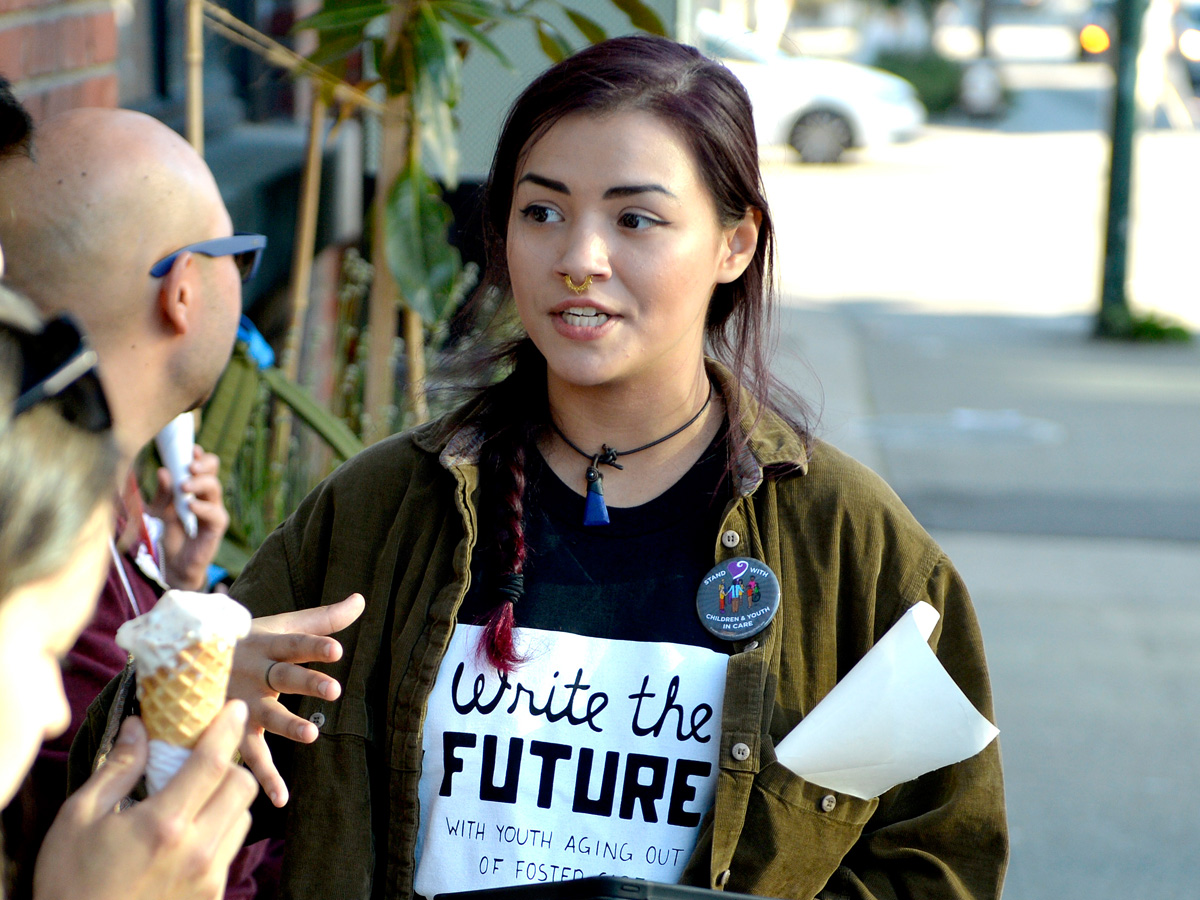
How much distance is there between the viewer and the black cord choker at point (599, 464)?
1.95 meters

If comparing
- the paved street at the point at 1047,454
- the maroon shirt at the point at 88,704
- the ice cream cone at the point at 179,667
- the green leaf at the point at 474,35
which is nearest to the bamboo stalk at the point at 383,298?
the green leaf at the point at 474,35

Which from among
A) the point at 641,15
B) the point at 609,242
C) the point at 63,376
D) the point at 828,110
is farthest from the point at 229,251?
the point at 828,110

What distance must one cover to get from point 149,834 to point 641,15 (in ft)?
9.44

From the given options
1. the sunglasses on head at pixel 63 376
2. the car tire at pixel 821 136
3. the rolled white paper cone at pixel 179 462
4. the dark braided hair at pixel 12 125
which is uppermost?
the dark braided hair at pixel 12 125

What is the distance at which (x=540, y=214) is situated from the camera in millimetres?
1948

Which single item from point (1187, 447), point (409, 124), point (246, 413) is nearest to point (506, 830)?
point (246, 413)

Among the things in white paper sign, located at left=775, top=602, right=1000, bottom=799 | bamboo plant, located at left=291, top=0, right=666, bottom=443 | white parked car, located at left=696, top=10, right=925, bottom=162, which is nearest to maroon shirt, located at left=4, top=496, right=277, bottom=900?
white paper sign, located at left=775, top=602, right=1000, bottom=799

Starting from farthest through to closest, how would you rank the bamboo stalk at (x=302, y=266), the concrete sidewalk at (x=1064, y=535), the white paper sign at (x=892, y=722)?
the concrete sidewalk at (x=1064, y=535) → the bamboo stalk at (x=302, y=266) → the white paper sign at (x=892, y=722)

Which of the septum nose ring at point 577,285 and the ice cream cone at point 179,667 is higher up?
the septum nose ring at point 577,285

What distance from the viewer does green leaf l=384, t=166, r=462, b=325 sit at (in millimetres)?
3715

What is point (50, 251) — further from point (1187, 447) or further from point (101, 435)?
point (1187, 447)

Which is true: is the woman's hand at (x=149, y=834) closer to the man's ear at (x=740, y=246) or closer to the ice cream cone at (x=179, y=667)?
the ice cream cone at (x=179, y=667)

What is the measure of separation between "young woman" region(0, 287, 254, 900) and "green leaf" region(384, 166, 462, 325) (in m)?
2.50

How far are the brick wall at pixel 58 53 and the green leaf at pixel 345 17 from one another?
0.48m
